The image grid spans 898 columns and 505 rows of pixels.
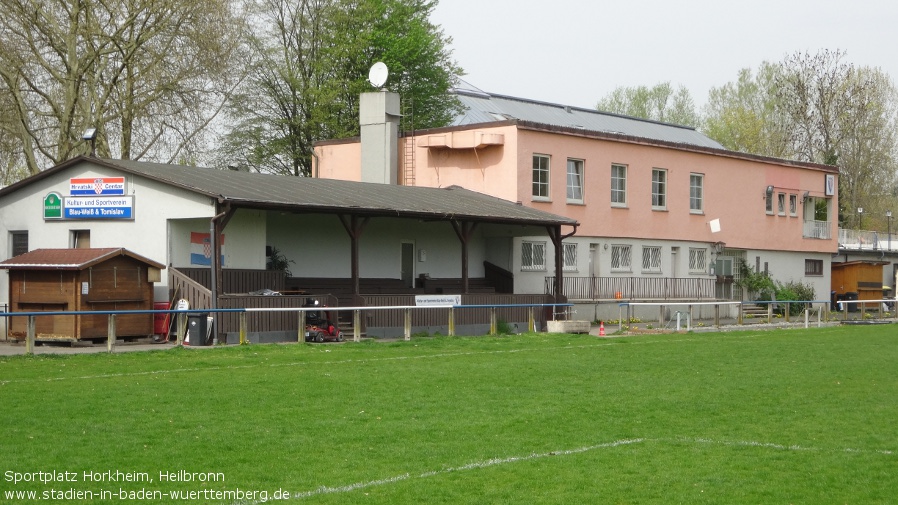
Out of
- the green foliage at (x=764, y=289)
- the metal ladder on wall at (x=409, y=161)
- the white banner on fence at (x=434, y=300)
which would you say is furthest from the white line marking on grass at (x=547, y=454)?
the green foliage at (x=764, y=289)

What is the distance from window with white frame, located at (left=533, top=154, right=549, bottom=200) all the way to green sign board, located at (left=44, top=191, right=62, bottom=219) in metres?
16.1

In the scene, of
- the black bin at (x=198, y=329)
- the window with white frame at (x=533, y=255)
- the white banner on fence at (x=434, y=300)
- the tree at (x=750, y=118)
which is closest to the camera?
the black bin at (x=198, y=329)

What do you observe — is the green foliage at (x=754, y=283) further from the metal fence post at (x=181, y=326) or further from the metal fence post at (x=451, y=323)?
the metal fence post at (x=181, y=326)

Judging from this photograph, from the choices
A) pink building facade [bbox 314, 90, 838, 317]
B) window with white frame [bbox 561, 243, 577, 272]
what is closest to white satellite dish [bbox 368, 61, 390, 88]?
pink building facade [bbox 314, 90, 838, 317]

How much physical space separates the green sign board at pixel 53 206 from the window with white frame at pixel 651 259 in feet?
73.6

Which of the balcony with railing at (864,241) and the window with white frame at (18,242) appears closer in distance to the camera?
the window with white frame at (18,242)

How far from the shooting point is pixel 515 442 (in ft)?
38.4

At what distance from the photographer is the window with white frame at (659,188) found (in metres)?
43.2

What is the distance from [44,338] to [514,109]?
31800 millimetres

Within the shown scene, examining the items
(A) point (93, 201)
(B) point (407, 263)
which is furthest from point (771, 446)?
(B) point (407, 263)

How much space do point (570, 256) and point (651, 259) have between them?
5.22 meters

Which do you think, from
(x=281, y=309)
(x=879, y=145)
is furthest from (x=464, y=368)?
(x=879, y=145)

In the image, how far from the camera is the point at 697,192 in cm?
4525

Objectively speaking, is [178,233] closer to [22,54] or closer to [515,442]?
[22,54]
